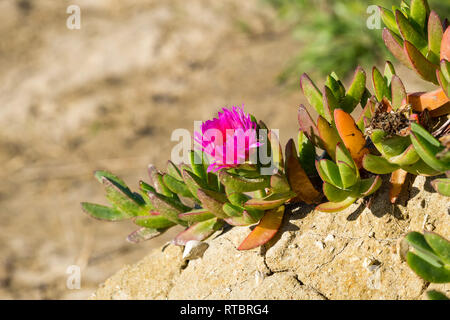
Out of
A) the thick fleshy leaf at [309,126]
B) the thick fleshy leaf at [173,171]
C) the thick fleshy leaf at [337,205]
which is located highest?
the thick fleshy leaf at [309,126]

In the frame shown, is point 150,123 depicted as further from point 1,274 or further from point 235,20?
point 1,274

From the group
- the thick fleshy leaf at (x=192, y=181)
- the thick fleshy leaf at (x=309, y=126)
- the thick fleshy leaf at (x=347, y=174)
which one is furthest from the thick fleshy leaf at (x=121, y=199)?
the thick fleshy leaf at (x=347, y=174)

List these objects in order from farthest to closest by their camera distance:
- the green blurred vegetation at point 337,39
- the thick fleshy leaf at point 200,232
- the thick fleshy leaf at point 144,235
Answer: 1. the green blurred vegetation at point 337,39
2. the thick fleshy leaf at point 144,235
3. the thick fleshy leaf at point 200,232

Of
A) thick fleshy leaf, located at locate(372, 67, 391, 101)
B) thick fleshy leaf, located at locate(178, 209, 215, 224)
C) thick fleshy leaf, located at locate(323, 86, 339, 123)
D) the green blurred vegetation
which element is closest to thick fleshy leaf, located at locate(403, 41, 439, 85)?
thick fleshy leaf, located at locate(372, 67, 391, 101)

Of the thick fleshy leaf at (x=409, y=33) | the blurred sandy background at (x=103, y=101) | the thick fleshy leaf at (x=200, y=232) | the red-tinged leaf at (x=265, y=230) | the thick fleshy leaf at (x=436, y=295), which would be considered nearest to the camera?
the thick fleshy leaf at (x=436, y=295)

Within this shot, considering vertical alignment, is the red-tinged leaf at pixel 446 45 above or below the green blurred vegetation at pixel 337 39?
below

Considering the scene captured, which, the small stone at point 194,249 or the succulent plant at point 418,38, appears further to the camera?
the small stone at point 194,249

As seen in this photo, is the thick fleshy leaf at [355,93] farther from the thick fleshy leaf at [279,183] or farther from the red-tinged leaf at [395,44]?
the thick fleshy leaf at [279,183]
